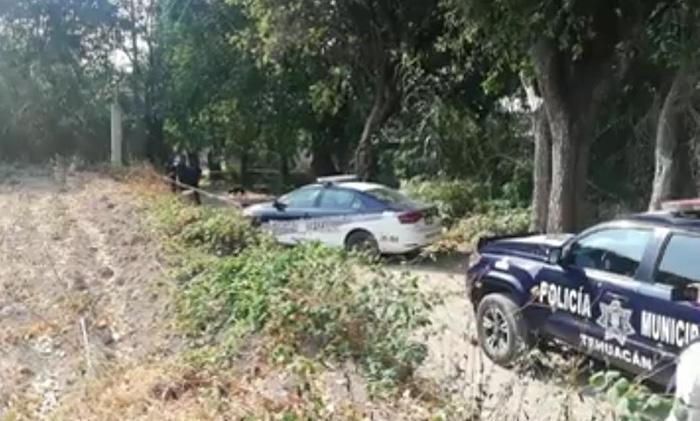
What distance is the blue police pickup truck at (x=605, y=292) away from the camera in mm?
6199

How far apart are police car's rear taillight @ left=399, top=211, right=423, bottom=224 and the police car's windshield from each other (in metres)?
0.24

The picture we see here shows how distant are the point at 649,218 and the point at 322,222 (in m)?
8.92

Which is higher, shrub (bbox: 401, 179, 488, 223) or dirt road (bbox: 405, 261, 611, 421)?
shrub (bbox: 401, 179, 488, 223)

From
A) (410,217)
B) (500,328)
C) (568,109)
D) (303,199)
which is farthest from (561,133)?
(500,328)

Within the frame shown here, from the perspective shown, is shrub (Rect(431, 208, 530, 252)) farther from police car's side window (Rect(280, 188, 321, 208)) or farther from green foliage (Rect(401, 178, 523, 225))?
police car's side window (Rect(280, 188, 321, 208))

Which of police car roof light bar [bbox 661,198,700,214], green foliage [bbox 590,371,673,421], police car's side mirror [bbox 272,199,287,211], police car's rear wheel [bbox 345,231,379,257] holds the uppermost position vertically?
police car roof light bar [bbox 661,198,700,214]

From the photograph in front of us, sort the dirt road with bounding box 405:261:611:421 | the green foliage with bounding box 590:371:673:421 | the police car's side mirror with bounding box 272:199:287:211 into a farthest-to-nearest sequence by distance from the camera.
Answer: the police car's side mirror with bounding box 272:199:287:211 → the dirt road with bounding box 405:261:611:421 → the green foliage with bounding box 590:371:673:421

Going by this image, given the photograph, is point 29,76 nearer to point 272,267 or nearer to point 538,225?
point 538,225

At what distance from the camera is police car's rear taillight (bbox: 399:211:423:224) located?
47.2 ft

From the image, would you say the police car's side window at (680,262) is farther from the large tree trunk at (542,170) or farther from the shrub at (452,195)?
the shrub at (452,195)

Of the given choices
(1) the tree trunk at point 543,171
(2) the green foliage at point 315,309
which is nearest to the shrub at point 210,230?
(2) the green foliage at point 315,309

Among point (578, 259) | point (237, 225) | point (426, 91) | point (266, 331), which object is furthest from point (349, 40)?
point (266, 331)

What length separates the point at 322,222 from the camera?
1519 cm

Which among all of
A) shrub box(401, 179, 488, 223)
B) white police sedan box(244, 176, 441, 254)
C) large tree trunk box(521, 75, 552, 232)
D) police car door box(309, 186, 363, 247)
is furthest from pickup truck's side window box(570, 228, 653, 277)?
shrub box(401, 179, 488, 223)
